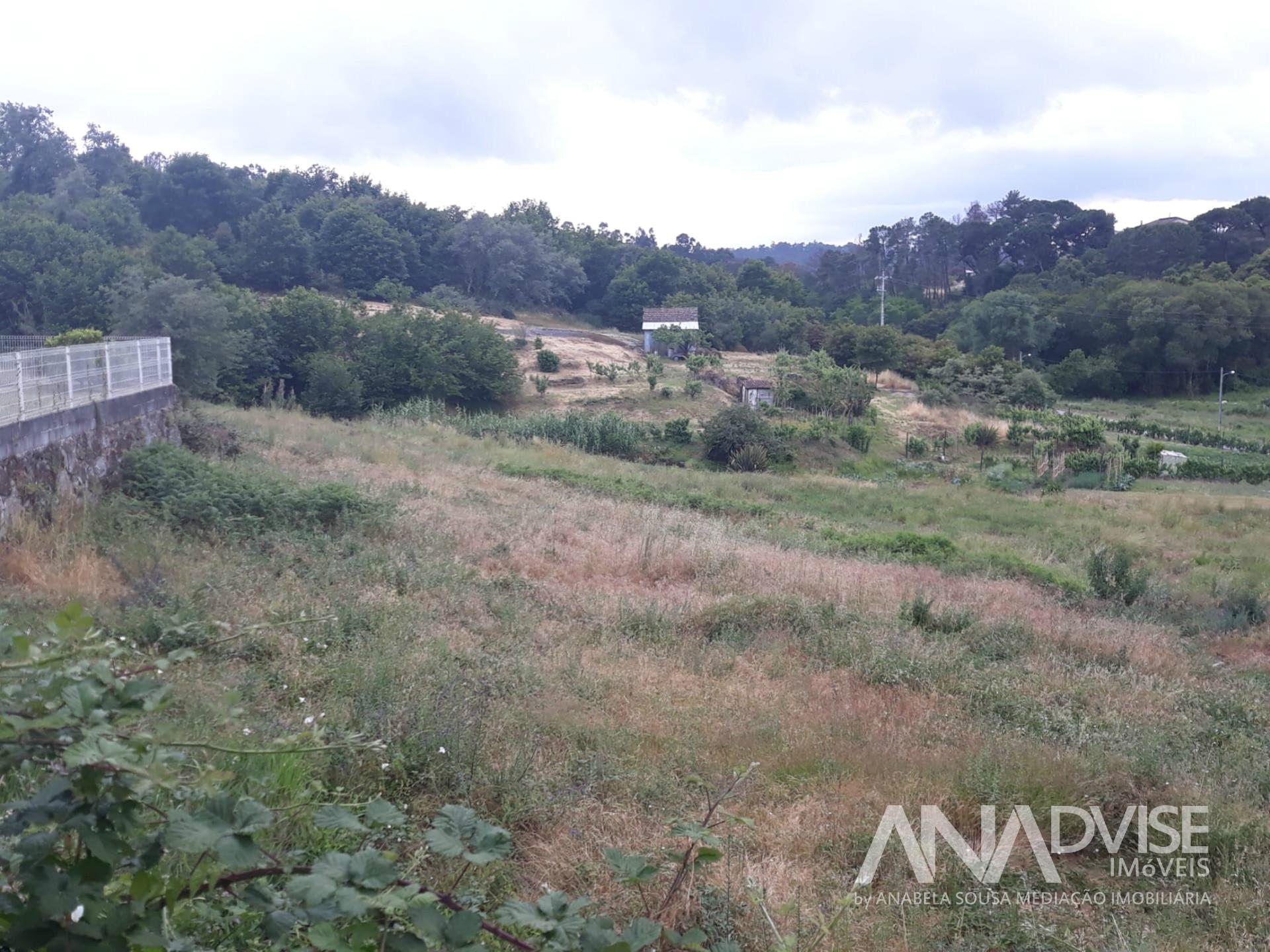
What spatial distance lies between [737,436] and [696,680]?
25589mm

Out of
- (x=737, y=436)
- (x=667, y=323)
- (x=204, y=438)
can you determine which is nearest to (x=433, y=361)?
(x=737, y=436)

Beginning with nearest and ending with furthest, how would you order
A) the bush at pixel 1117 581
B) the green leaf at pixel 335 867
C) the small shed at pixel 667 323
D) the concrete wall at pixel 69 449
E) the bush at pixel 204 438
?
the green leaf at pixel 335 867, the concrete wall at pixel 69 449, the bush at pixel 1117 581, the bush at pixel 204 438, the small shed at pixel 667 323

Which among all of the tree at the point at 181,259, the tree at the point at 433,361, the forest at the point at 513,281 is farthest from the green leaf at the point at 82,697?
the tree at the point at 181,259

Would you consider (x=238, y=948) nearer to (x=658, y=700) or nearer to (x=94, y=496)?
(x=658, y=700)

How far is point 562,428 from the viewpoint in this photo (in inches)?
1264

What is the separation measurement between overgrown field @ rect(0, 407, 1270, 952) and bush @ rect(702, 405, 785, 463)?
17028 millimetres

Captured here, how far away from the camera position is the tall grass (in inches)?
A: 1233

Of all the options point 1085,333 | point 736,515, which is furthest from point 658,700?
point 1085,333

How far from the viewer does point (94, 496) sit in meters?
→ 9.93

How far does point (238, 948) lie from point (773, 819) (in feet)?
7.82

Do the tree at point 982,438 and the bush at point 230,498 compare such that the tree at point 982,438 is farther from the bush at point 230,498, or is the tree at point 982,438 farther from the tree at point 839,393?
the bush at point 230,498

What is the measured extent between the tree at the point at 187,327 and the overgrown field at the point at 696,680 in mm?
12134

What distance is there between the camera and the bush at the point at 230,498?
9492 mm

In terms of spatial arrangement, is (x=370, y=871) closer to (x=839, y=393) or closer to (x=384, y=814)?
(x=384, y=814)
